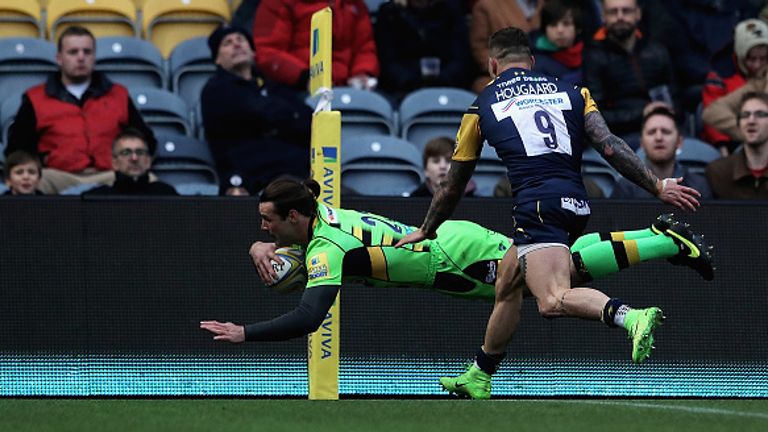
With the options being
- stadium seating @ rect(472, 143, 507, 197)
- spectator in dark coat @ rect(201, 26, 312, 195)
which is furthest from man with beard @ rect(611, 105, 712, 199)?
spectator in dark coat @ rect(201, 26, 312, 195)

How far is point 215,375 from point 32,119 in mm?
2836

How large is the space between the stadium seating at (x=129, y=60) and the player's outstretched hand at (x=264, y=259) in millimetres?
3903

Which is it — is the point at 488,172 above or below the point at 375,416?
above

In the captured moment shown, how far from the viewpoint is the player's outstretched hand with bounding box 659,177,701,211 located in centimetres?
782

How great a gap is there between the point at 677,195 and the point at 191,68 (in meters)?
5.81

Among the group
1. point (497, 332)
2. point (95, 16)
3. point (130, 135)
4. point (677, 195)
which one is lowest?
point (497, 332)

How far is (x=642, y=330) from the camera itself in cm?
735

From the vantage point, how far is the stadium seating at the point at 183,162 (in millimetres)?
11781

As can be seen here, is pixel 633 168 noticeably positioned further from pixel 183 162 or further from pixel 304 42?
pixel 304 42

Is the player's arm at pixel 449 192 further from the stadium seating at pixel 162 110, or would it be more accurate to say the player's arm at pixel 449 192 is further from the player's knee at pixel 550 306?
the stadium seating at pixel 162 110

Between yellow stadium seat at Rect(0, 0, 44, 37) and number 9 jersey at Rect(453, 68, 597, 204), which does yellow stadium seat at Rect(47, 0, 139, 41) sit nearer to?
yellow stadium seat at Rect(0, 0, 44, 37)

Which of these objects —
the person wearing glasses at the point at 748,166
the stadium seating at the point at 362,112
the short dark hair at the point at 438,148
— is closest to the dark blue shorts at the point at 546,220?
the short dark hair at the point at 438,148

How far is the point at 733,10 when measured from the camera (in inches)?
553

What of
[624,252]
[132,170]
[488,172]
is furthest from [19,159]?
[624,252]
